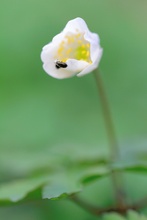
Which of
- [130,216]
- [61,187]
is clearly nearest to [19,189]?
[61,187]

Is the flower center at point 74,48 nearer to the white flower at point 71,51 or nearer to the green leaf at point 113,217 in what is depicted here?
the white flower at point 71,51

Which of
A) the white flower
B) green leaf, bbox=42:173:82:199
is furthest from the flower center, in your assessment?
green leaf, bbox=42:173:82:199

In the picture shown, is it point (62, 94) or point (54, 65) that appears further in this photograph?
point (62, 94)

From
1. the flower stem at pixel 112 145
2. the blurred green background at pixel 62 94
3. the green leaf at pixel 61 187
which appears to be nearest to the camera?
the green leaf at pixel 61 187

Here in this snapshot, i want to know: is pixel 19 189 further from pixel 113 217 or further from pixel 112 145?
pixel 112 145

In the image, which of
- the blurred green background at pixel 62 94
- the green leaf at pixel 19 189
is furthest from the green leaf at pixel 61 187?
the blurred green background at pixel 62 94

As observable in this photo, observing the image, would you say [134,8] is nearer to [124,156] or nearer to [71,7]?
[71,7]

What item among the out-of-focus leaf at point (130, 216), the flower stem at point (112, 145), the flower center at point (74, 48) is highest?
the flower center at point (74, 48)
